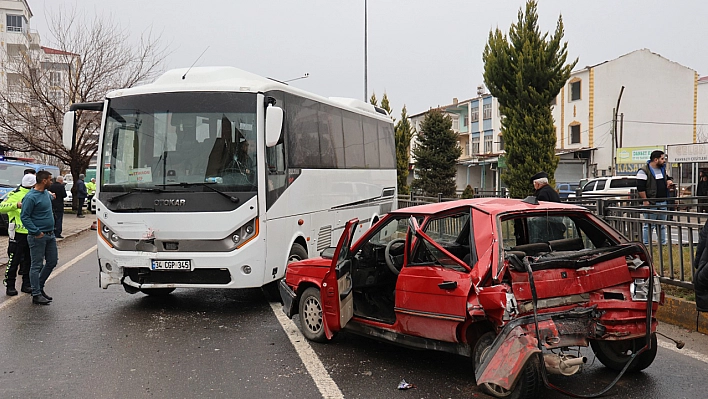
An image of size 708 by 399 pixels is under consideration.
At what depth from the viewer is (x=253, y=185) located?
26.8ft

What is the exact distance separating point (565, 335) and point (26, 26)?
69.4 metres

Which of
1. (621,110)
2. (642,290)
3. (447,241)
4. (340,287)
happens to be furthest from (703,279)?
(621,110)

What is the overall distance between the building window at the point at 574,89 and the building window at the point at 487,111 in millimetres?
11026

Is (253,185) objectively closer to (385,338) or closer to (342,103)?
(385,338)

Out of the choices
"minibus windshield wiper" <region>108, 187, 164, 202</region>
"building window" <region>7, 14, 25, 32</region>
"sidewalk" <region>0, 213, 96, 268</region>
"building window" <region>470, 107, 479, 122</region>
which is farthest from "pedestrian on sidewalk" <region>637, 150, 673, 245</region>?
"building window" <region>7, 14, 25, 32</region>

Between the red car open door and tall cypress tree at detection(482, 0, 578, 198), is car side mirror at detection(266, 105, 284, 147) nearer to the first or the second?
the red car open door

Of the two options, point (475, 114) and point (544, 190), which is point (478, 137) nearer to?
point (475, 114)

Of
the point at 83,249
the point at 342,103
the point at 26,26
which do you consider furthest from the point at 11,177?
the point at 26,26

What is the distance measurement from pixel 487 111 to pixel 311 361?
179 ft

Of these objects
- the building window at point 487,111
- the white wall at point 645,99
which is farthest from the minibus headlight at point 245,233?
the building window at point 487,111

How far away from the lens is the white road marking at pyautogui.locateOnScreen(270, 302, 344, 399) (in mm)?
5098

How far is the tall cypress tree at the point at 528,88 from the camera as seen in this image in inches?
703

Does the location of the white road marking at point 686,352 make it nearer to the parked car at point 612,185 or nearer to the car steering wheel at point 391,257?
the car steering wheel at point 391,257

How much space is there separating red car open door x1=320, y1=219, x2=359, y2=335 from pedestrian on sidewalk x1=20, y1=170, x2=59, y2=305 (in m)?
4.69
